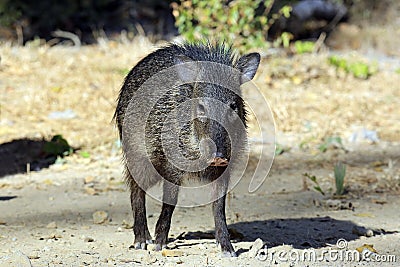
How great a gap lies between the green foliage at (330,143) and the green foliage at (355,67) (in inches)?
96.8

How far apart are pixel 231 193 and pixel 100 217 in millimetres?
1354

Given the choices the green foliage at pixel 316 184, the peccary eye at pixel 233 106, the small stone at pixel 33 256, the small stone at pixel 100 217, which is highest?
the peccary eye at pixel 233 106

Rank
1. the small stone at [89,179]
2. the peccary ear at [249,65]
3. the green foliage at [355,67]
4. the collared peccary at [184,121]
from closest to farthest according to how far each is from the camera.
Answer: the collared peccary at [184,121], the peccary ear at [249,65], the small stone at [89,179], the green foliage at [355,67]

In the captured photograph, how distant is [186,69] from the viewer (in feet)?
14.1

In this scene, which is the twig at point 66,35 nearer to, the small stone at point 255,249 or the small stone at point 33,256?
the small stone at point 33,256

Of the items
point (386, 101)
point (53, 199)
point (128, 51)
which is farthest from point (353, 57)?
point (53, 199)

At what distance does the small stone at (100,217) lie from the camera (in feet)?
17.0

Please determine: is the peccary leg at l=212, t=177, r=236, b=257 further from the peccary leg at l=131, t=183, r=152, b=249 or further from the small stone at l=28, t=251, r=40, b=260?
the small stone at l=28, t=251, r=40, b=260

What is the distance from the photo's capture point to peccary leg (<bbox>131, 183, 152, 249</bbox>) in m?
4.61

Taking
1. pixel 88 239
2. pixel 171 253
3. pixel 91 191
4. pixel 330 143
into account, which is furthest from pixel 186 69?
pixel 330 143

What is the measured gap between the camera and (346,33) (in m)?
12.9

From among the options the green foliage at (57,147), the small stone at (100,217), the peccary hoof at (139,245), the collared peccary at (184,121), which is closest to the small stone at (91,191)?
the small stone at (100,217)

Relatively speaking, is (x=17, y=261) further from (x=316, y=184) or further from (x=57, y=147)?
(x=57, y=147)

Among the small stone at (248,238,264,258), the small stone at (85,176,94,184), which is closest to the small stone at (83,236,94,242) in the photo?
the small stone at (248,238,264,258)
